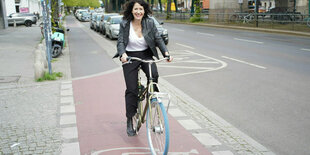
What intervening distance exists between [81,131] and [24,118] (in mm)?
1218

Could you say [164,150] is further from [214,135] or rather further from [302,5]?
[302,5]

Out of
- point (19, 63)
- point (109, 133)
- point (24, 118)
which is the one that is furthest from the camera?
point (19, 63)

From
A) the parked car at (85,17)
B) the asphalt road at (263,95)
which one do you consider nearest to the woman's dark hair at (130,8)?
the asphalt road at (263,95)

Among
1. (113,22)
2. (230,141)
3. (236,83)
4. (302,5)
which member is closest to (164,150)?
(230,141)

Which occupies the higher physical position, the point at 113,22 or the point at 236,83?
the point at 113,22

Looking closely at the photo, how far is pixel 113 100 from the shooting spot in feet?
22.1

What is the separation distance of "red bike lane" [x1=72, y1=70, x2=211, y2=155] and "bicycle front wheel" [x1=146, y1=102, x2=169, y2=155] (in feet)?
0.78

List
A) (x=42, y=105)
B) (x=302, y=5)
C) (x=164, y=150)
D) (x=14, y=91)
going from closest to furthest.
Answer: (x=164, y=150) < (x=42, y=105) < (x=14, y=91) < (x=302, y=5)

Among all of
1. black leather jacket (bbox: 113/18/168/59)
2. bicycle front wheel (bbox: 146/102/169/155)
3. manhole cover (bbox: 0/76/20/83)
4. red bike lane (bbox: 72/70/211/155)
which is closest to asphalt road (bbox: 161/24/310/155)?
red bike lane (bbox: 72/70/211/155)

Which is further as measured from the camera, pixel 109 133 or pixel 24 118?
pixel 24 118

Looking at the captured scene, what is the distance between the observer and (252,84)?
799cm

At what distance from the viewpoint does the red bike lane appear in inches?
169

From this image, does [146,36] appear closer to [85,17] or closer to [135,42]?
[135,42]

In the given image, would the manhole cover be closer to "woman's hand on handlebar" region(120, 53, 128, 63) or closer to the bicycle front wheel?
"woman's hand on handlebar" region(120, 53, 128, 63)
